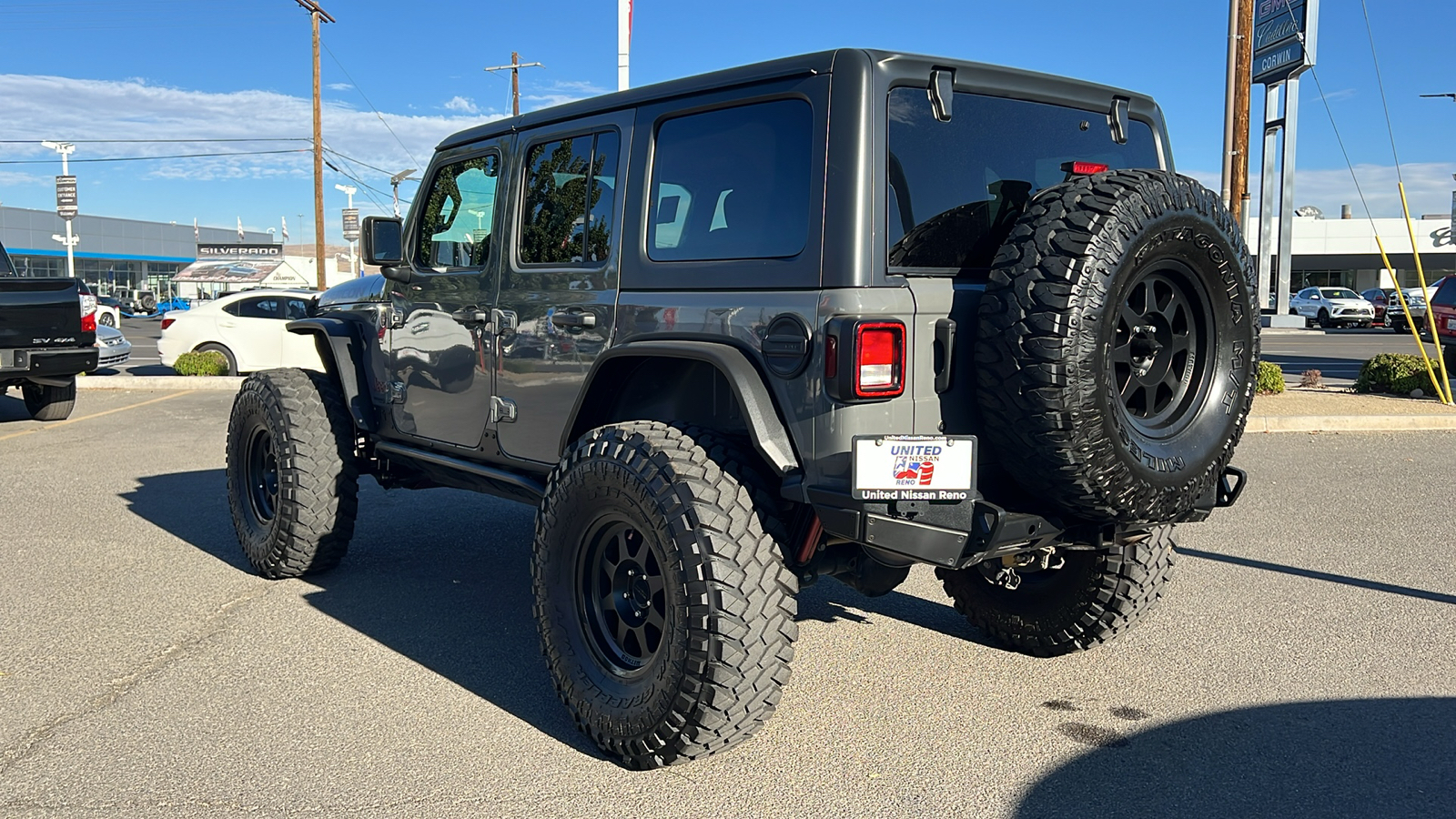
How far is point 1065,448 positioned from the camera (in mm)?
3104

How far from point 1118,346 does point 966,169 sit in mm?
708

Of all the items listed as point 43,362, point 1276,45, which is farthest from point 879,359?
point 1276,45

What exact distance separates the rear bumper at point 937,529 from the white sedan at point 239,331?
1504 centimetres

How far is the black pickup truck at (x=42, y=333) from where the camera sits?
10836 millimetres

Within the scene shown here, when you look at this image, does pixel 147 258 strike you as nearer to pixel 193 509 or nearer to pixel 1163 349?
pixel 193 509

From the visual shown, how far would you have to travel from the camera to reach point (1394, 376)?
45.0 feet

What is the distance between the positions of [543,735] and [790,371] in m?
1.48

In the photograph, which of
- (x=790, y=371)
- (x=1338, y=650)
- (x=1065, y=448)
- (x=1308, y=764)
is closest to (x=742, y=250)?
(x=790, y=371)

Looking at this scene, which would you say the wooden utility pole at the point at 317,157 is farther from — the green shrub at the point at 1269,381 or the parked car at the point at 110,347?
the green shrub at the point at 1269,381

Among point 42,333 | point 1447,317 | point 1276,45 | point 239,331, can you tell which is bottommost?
point 239,331

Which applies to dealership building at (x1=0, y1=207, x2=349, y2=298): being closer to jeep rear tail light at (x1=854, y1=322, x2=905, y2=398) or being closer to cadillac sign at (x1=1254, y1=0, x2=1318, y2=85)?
cadillac sign at (x1=1254, y1=0, x2=1318, y2=85)

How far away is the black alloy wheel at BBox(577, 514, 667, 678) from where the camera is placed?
356cm

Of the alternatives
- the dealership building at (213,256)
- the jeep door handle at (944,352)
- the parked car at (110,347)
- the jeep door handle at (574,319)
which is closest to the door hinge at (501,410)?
the jeep door handle at (574,319)

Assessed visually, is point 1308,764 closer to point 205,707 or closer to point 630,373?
point 630,373
